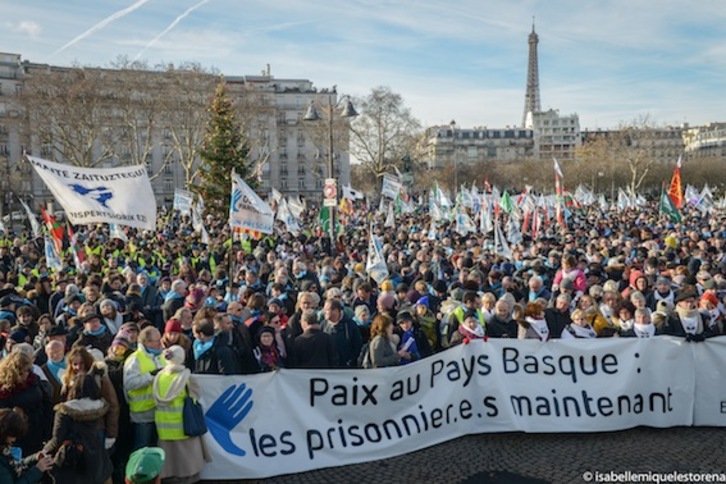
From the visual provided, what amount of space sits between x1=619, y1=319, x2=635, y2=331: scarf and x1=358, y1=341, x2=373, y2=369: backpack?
3033 mm

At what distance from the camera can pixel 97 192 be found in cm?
846

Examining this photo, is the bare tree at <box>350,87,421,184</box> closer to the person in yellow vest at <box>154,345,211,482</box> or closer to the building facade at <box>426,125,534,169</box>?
the person in yellow vest at <box>154,345,211,482</box>

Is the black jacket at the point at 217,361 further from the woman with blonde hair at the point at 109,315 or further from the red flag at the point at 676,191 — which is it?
the red flag at the point at 676,191

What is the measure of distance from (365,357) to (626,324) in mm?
3176

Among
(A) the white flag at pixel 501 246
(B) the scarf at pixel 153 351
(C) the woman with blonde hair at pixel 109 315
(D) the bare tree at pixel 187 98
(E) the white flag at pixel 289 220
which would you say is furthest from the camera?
(D) the bare tree at pixel 187 98

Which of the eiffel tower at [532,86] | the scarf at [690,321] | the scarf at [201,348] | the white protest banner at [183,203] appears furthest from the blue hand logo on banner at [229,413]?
the eiffel tower at [532,86]

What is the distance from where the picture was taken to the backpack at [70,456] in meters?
3.91

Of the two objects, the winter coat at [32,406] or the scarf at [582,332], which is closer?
the winter coat at [32,406]

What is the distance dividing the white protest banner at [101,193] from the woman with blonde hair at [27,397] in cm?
413

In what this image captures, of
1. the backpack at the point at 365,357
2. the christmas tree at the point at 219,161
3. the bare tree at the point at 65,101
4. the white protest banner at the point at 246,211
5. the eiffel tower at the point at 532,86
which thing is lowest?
the backpack at the point at 365,357

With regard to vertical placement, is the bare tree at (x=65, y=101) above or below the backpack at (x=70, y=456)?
above

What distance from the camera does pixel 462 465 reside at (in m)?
5.60

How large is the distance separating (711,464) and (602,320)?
6.42 feet

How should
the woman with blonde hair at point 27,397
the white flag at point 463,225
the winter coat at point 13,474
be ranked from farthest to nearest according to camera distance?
the white flag at point 463,225 → the woman with blonde hair at point 27,397 → the winter coat at point 13,474
